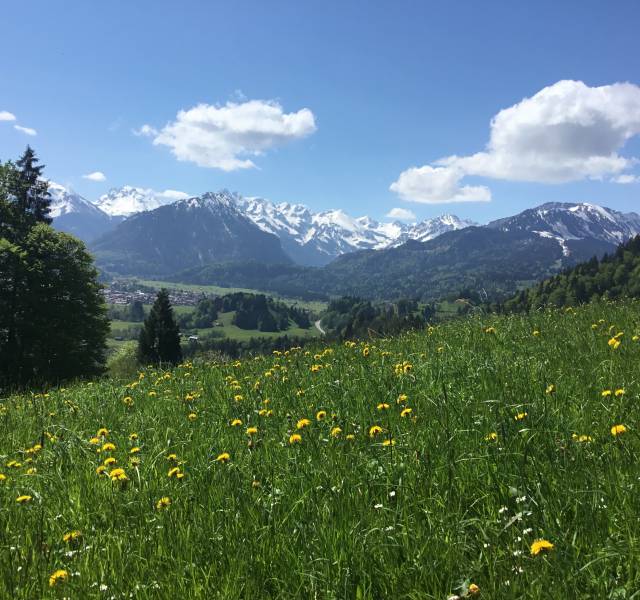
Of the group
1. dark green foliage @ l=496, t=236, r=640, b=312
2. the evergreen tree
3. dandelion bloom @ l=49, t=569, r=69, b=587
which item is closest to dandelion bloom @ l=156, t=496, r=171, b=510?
dandelion bloom @ l=49, t=569, r=69, b=587

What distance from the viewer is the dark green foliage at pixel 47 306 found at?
32.3 m

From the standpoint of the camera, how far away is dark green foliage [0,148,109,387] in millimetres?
32344

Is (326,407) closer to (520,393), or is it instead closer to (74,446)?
(520,393)

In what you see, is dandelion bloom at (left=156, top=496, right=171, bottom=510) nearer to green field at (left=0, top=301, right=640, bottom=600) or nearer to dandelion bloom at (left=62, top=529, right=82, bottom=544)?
green field at (left=0, top=301, right=640, bottom=600)

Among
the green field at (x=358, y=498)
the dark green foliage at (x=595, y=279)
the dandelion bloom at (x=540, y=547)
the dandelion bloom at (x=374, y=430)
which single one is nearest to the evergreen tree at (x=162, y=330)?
the dark green foliage at (x=595, y=279)

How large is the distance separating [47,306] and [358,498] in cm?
3649

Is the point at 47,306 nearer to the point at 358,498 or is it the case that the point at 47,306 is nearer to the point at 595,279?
the point at 358,498

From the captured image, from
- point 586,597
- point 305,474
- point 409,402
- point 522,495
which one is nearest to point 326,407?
point 409,402

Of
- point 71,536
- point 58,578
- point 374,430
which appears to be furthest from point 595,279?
point 58,578

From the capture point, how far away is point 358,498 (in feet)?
9.71

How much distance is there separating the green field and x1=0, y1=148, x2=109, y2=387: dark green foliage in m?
30.8

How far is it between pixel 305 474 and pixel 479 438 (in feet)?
4.71

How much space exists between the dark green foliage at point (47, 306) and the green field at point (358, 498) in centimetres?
3082

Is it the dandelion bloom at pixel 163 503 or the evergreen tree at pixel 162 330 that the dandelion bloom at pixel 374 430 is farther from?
the evergreen tree at pixel 162 330
